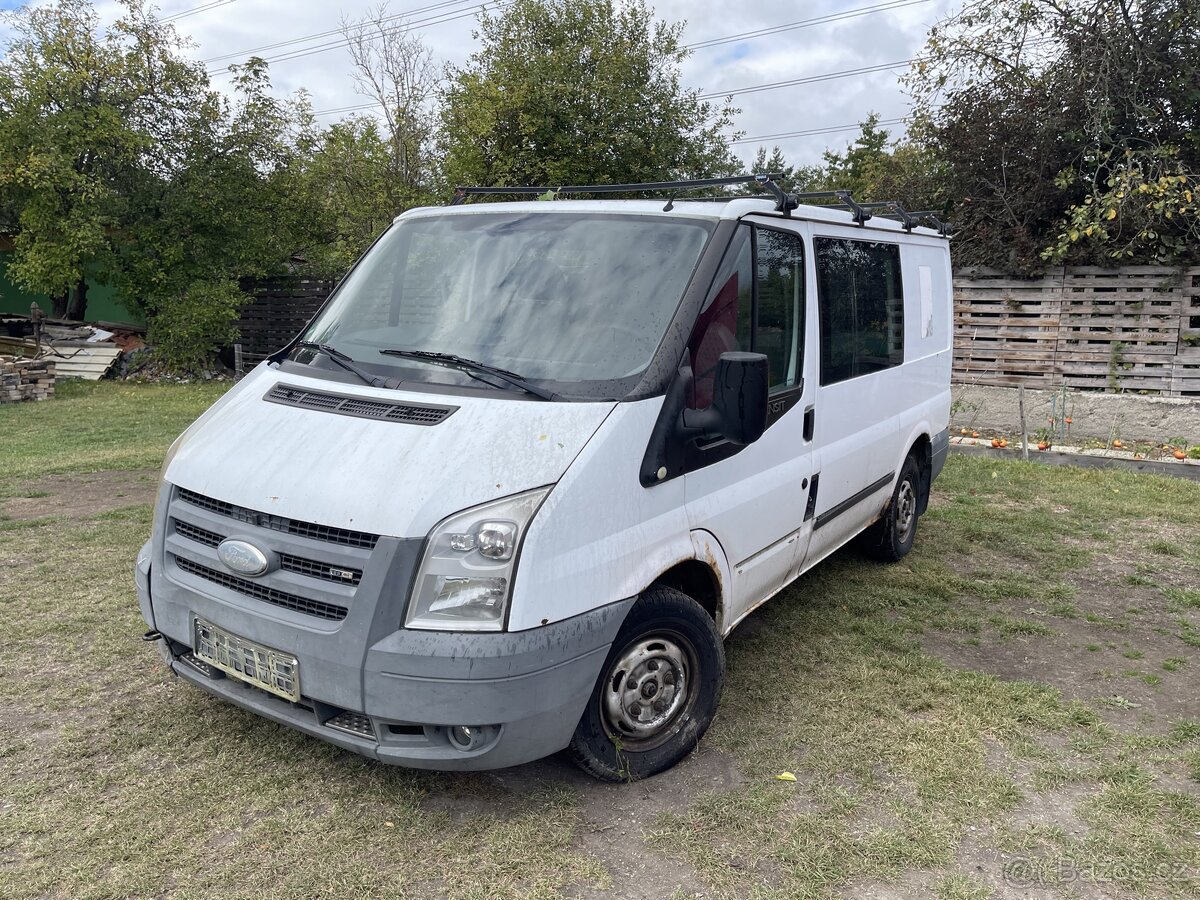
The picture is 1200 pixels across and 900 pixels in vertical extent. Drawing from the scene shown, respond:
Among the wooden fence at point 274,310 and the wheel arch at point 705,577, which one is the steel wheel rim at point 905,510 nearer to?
the wheel arch at point 705,577

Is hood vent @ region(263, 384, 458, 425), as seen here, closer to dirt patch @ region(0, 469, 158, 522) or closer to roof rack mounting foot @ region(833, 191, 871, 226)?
roof rack mounting foot @ region(833, 191, 871, 226)

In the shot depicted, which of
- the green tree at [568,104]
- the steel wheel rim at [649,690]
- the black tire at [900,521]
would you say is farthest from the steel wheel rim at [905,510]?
the green tree at [568,104]

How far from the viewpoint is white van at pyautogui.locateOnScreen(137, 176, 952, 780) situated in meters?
2.74

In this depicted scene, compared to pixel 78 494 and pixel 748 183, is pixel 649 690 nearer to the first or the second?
pixel 748 183

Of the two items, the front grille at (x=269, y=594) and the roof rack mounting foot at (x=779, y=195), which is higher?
the roof rack mounting foot at (x=779, y=195)

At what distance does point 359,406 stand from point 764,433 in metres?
1.68

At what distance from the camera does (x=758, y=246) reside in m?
3.70

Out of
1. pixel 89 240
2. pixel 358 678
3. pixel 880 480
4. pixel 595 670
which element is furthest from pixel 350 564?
pixel 89 240

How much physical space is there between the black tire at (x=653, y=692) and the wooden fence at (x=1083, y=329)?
987 centimetres

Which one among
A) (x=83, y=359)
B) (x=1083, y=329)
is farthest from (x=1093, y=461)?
(x=83, y=359)

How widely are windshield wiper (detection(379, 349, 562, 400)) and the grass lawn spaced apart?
4.84 ft

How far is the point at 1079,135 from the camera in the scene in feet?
36.7

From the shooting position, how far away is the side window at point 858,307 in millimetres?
4316

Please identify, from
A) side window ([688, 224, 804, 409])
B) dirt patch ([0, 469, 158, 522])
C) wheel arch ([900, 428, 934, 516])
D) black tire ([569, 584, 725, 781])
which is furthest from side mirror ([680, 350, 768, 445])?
dirt patch ([0, 469, 158, 522])
